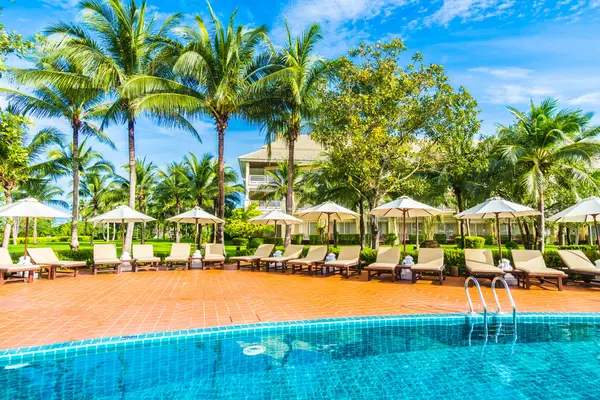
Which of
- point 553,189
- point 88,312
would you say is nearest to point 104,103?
point 88,312

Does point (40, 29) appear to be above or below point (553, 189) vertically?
above

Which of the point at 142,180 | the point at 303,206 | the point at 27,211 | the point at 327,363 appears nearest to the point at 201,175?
the point at 142,180

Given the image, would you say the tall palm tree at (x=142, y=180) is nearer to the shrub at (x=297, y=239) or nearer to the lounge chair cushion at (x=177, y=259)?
the shrub at (x=297, y=239)

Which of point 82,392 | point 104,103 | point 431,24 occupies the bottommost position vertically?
point 82,392

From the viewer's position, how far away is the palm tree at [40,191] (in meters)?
22.9

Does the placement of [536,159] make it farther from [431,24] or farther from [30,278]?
[30,278]

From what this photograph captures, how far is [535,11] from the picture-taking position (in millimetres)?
11680

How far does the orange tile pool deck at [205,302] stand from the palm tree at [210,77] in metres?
6.93

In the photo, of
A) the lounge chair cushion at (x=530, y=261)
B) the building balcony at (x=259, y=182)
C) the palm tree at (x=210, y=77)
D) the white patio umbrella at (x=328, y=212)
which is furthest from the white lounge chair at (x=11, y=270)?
the building balcony at (x=259, y=182)

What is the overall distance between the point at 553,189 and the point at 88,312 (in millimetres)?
22300

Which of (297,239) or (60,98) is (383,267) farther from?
(297,239)

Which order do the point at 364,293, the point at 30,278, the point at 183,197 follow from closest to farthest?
the point at 364,293 < the point at 30,278 < the point at 183,197

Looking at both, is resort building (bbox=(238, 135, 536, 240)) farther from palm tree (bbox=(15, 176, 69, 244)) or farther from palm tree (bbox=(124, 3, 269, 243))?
palm tree (bbox=(124, 3, 269, 243))

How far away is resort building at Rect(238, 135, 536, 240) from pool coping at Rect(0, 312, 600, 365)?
27120 mm
